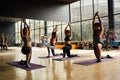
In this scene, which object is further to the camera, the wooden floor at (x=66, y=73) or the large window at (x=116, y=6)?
the large window at (x=116, y=6)

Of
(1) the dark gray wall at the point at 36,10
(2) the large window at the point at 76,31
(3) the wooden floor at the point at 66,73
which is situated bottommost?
(3) the wooden floor at the point at 66,73

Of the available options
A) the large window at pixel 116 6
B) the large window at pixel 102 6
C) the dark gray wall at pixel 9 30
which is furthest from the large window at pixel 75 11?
the dark gray wall at pixel 9 30

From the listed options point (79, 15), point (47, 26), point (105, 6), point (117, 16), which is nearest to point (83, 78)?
point (117, 16)

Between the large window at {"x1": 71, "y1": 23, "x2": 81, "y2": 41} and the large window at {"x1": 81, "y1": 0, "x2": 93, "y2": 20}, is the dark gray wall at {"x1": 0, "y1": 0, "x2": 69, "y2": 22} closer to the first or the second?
the large window at {"x1": 71, "y1": 23, "x2": 81, "y2": 41}

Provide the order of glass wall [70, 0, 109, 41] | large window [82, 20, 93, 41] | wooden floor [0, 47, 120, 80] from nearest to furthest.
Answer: wooden floor [0, 47, 120, 80] < glass wall [70, 0, 109, 41] < large window [82, 20, 93, 41]

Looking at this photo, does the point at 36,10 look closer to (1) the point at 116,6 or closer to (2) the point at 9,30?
(1) the point at 116,6

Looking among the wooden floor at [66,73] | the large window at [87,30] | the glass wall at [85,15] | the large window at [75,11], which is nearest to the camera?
the wooden floor at [66,73]

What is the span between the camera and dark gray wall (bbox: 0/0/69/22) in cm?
1050

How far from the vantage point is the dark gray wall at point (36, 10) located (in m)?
10.5

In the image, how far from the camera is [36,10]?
11555 millimetres

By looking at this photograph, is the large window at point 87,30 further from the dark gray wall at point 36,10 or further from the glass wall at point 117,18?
the glass wall at point 117,18

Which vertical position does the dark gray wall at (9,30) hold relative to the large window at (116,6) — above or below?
below

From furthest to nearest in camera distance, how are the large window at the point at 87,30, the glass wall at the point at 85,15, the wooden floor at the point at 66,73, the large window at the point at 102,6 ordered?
the large window at the point at 87,30
the glass wall at the point at 85,15
the large window at the point at 102,6
the wooden floor at the point at 66,73

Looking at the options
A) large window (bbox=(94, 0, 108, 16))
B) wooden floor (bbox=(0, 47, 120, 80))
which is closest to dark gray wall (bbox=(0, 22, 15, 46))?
large window (bbox=(94, 0, 108, 16))
